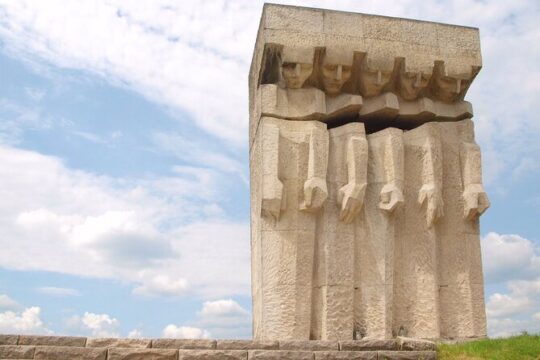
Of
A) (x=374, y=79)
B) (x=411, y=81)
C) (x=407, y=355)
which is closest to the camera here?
(x=407, y=355)

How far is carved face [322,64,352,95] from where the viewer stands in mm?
10094

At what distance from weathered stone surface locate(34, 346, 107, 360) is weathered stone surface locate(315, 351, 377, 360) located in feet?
7.12

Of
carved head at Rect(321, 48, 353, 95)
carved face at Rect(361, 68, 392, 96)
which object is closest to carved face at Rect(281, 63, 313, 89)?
carved head at Rect(321, 48, 353, 95)

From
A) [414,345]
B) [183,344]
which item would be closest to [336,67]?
[414,345]

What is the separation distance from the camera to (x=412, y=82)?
10.4 m

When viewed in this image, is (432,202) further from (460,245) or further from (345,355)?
(345,355)

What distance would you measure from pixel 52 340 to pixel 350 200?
175 inches

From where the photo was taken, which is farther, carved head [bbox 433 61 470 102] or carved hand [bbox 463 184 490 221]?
carved head [bbox 433 61 470 102]

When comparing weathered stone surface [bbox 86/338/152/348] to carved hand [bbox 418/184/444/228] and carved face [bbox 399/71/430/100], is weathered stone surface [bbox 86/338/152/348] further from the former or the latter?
carved face [bbox 399/71/430/100]

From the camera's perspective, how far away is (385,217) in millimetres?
9672

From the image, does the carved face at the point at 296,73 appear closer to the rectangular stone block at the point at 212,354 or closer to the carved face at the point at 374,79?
the carved face at the point at 374,79

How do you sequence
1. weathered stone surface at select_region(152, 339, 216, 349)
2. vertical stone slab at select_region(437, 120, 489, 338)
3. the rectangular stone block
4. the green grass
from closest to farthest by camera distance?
the rectangular stone block, weathered stone surface at select_region(152, 339, 216, 349), the green grass, vertical stone slab at select_region(437, 120, 489, 338)

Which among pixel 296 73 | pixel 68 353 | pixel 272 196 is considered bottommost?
pixel 68 353

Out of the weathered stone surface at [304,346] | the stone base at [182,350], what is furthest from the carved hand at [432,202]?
the weathered stone surface at [304,346]
